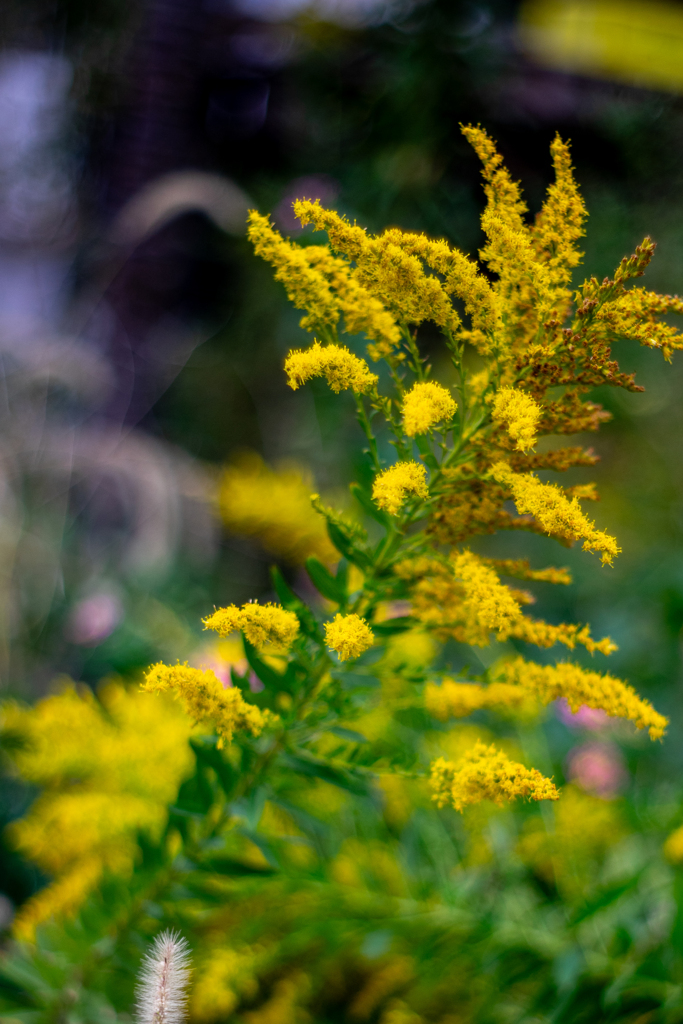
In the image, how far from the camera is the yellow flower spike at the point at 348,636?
31cm

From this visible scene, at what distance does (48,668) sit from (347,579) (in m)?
1.11

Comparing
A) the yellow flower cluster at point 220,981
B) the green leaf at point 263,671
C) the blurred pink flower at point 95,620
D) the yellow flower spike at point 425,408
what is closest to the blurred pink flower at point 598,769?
the yellow flower cluster at point 220,981

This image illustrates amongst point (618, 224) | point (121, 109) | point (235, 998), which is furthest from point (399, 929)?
point (121, 109)

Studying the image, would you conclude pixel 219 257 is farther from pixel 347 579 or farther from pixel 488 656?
pixel 347 579

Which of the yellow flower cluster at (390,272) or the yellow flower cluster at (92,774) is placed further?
the yellow flower cluster at (92,774)

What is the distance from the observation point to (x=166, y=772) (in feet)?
2.08

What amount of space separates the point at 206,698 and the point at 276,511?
42cm

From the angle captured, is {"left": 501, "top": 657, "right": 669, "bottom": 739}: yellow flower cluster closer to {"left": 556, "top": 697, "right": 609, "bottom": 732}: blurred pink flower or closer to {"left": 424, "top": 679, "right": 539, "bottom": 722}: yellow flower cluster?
{"left": 424, "top": 679, "right": 539, "bottom": 722}: yellow flower cluster

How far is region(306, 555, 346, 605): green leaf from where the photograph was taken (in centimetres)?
41

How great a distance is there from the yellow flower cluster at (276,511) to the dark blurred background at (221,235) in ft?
0.99

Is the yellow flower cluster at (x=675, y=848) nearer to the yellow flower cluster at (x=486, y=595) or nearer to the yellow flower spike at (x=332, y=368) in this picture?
the yellow flower cluster at (x=486, y=595)

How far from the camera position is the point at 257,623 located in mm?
320

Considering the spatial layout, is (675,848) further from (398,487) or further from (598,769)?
(398,487)

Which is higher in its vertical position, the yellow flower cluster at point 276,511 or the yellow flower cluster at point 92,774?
the yellow flower cluster at point 276,511
